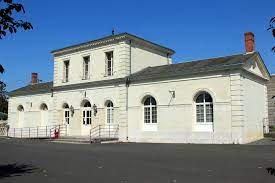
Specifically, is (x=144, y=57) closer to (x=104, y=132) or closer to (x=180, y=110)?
(x=104, y=132)

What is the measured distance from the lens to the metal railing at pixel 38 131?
30000 millimetres

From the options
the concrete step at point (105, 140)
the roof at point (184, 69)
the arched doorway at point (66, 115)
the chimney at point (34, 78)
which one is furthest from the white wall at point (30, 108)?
the concrete step at point (105, 140)

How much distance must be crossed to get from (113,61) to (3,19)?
62.7 ft

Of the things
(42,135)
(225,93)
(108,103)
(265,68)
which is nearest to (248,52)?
(265,68)

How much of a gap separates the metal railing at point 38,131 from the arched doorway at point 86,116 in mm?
2348

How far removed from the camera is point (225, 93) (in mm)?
20531

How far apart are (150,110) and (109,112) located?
12.0 ft

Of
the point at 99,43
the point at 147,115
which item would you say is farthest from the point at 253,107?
the point at 99,43

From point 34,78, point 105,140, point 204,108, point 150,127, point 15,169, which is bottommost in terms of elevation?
point 15,169

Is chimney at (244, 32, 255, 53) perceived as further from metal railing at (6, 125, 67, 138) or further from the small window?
metal railing at (6, 125, 67, 138)

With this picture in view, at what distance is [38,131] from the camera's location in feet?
107

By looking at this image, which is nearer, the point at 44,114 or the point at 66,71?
the point at 66,71

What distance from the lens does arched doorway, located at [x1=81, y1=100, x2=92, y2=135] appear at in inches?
1097

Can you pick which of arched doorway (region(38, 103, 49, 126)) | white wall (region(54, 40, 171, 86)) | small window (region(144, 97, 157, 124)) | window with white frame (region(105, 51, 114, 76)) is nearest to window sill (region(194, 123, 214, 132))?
small window (region(144, 97, 157, 124))
